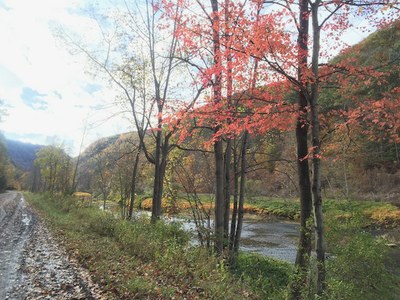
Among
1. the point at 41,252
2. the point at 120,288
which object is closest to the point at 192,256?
the point at 120,288

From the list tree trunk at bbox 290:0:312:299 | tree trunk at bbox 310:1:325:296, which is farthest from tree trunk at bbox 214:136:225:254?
tree trunk at bbox 310:1:325:296

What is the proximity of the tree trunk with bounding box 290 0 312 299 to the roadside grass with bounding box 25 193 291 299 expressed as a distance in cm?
95

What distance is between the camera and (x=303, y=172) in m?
8.45

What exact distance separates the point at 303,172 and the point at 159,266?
4.61m

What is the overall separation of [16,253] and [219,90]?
28.0 ft

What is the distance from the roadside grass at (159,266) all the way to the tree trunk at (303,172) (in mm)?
950

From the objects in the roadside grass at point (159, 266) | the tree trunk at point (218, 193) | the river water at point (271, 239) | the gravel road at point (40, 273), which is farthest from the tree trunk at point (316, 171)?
the river water at point (271, 239)

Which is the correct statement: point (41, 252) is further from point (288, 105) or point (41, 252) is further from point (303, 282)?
point (288, 105)


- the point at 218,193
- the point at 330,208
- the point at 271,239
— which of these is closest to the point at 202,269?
the point at 218,193

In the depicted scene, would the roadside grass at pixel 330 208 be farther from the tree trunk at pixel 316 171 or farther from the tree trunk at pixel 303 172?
the tree trunk at pixel 316 171

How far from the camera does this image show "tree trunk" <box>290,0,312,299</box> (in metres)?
7.09

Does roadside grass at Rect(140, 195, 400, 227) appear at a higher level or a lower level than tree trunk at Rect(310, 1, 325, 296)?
lower

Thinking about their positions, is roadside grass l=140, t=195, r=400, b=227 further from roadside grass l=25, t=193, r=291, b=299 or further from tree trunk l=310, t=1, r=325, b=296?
tree trunk l=310, t=1, r=325, b=296

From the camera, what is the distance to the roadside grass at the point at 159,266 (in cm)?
640
